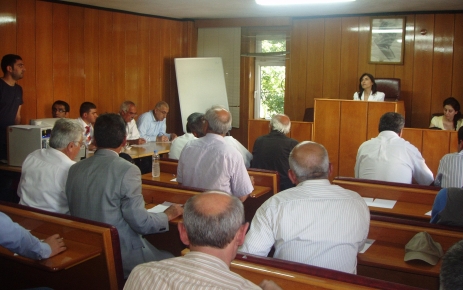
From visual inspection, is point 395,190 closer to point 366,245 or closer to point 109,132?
point 366,245

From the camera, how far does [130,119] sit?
6945 millimetres

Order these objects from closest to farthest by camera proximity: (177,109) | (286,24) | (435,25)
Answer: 1. (435,25)
2. (286,24)
3. (177,109)

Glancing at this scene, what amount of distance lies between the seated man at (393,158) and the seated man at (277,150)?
834mm

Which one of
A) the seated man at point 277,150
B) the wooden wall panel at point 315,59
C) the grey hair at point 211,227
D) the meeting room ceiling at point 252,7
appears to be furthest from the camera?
the wooden wall panel at point 315,59

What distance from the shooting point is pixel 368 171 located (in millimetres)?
4453

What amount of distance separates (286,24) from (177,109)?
238 centimetres

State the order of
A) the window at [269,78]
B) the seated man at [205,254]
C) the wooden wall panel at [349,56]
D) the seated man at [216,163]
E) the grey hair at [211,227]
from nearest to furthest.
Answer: the seated man at [205,254] → the grey hair at [211,227] → the seated man at [216,163] → the wooden wall panel at [349,56] → the window at [269,78]

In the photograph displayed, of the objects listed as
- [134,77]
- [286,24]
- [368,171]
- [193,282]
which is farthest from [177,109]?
[193,282]

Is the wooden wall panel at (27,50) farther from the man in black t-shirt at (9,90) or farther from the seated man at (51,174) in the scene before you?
the seated man at (51,174)

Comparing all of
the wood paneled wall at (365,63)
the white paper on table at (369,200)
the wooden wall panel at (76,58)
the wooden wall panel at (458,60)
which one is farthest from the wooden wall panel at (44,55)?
the wooden wall panel at (458,60)

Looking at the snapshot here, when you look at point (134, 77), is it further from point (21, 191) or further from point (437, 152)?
point (21, 191)

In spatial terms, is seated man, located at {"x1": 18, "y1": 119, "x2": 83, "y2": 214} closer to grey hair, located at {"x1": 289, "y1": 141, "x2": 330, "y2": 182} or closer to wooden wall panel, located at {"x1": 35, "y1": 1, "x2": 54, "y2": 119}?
grey hair, located at {"x1": 289, "y1": 141, "x2": 330, "y2": 182}

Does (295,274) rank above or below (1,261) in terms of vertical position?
above

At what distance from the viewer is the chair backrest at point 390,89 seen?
7.65m
